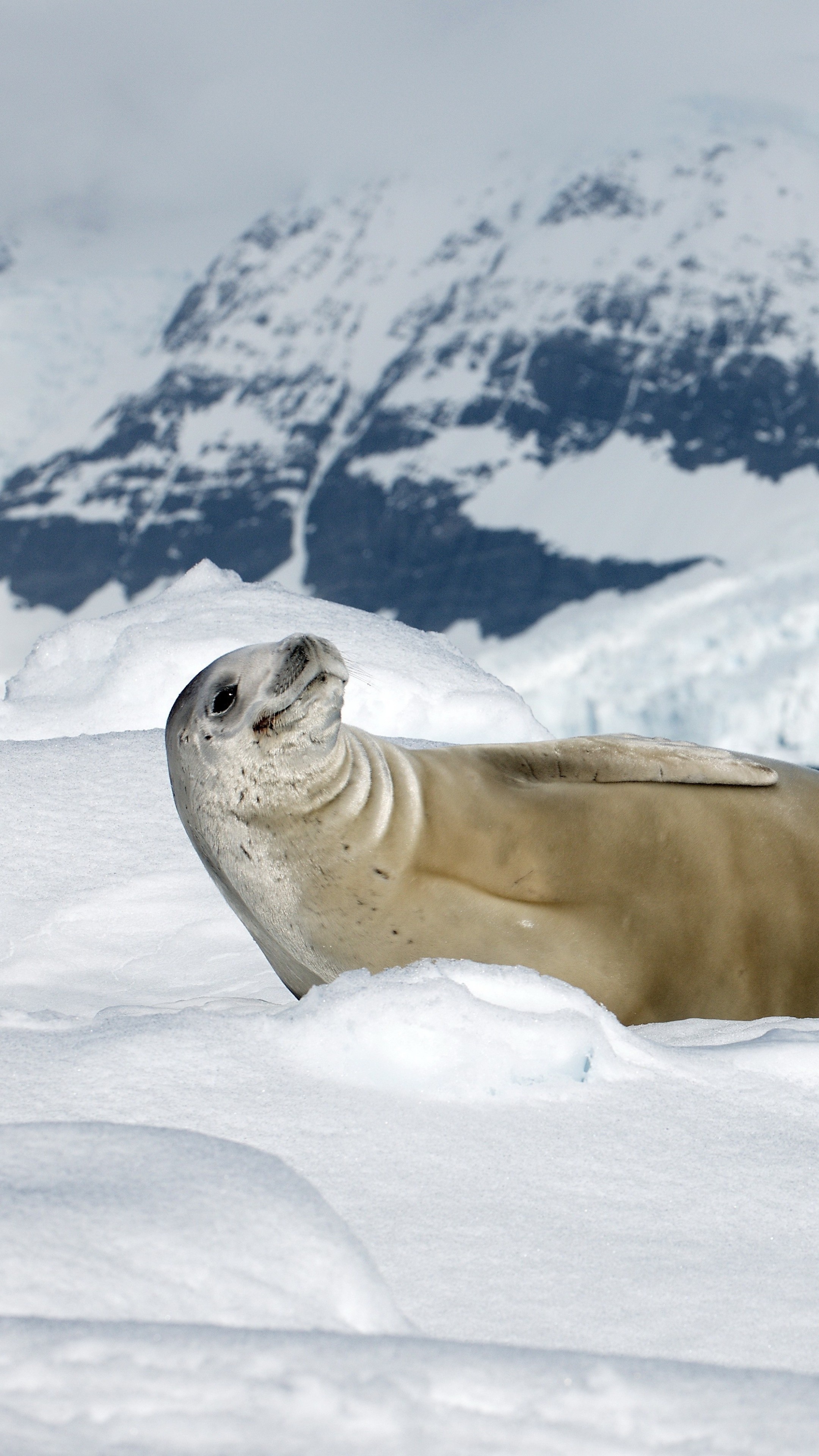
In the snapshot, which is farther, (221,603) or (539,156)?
(539,156)

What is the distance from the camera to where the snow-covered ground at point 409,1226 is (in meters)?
1.04

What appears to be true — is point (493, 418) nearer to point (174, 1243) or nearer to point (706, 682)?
point (706, 682)

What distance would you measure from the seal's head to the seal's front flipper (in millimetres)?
633

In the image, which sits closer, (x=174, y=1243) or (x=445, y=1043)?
(x=174, y=1243)

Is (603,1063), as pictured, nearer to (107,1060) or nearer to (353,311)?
(107,1060)

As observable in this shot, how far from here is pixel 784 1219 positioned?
164 cm

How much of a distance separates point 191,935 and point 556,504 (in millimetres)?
131516

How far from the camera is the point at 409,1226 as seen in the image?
1.53 meters

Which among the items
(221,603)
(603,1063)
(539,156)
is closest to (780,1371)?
(603,1063)

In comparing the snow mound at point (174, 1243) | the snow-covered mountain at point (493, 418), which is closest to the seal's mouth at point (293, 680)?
the snow mound at point (174, 1243)

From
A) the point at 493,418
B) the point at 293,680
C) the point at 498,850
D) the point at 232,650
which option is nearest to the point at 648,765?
the point at 498,850

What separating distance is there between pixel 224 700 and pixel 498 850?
679 mm

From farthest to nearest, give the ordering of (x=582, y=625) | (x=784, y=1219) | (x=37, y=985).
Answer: (x=582, y=625) → (x=37, y=985) → (x=784, y=1219)

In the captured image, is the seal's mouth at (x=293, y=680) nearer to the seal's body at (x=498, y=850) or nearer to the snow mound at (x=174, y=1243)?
the seal's body at (x=498, y=850)
